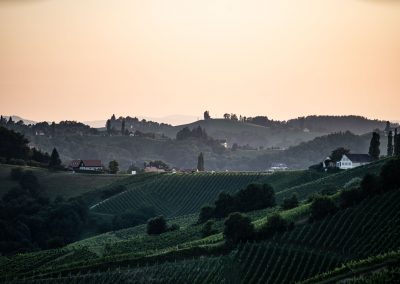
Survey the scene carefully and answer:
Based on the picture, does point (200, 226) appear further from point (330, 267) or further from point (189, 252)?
point (330, 267)

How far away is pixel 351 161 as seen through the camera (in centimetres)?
15138

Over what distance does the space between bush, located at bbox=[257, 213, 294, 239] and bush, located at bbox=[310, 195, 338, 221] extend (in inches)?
100.0

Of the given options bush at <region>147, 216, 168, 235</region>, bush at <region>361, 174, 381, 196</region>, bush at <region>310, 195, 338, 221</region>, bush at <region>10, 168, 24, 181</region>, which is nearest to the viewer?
bush at <region>310, 195, 338, 221</region>

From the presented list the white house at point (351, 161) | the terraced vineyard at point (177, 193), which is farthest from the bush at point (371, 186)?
the white house at point (351, 161)

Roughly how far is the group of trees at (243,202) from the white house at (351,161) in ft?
117

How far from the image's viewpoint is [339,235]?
80.4 meters

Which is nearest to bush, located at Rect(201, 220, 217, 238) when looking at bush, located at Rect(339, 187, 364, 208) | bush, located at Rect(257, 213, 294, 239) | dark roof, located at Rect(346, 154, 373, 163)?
bush, located at Rect(257, 213, 294, 239)

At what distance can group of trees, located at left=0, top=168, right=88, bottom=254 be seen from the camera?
127375 mm

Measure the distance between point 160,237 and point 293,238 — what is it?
26.4 meters

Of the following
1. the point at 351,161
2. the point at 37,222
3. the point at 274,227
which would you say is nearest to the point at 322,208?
the point at 274,227

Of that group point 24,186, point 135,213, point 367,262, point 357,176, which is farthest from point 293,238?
point 24,186

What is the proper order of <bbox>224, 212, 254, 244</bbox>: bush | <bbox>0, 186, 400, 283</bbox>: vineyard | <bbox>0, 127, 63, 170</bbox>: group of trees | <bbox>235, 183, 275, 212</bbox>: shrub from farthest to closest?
<bbox>0, 127, 63, 170</bbox>: group of trees
<bbox>235, 183, 275, 212</bbox>: shrub
<bbox>224, 212, 254, 244</bbox>: bush
<bbox>0, 186, 400, 283</bbox>: vineyard

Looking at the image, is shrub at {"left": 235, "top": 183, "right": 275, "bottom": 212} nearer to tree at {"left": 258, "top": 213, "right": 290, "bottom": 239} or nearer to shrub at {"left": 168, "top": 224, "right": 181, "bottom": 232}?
shrub at {"left": 168, "top": 224, "right": 181, "bottom": 232}

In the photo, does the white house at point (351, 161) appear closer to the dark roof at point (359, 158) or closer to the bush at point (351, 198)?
the dark roof at point (359, 158)
